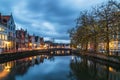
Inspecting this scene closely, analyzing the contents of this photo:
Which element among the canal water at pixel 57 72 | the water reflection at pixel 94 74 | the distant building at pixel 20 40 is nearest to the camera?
the canal water at pixel 57 72

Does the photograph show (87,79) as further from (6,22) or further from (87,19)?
(6,22)

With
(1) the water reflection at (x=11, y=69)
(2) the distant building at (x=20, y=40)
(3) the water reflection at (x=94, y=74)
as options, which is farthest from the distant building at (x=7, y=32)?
(3) the water reflection at (x=94, y=74)

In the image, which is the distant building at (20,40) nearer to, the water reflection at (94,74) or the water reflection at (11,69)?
the water reflection at (11,69)

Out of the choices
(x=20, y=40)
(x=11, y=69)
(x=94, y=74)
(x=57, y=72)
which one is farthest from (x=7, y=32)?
(x=94, y=74)

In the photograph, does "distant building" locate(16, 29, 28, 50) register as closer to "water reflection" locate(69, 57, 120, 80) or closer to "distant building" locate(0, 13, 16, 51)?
"distant building" locate(0, 13, 16, 51)

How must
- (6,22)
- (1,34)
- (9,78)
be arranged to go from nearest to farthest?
1. (9,78)
2. (1,34)
3. (6,22)

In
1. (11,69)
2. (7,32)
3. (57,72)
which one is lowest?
(57,72)

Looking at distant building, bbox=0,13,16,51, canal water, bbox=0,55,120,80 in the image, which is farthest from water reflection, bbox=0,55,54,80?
distant building, bbox=0,13,16,51

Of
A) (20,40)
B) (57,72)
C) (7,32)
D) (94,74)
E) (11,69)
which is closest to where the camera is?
(94,74)

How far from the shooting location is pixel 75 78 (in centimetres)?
3403

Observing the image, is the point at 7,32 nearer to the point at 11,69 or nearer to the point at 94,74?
the point at 11,69

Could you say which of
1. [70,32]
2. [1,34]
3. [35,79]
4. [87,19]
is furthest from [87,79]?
[70,32]

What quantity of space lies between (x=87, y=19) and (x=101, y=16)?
19130mm

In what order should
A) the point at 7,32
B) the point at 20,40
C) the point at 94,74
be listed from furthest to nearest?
the point at 20,40, the point at 7,32, the point at 94,74
